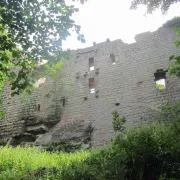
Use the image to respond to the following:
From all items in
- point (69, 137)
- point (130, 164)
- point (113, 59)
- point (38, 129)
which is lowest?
point (130, 164)

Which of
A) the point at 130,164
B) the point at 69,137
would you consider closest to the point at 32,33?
the point at 130,164

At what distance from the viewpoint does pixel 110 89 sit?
44.9 feet

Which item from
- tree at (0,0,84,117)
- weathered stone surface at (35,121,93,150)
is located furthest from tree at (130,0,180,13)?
weathered stone surface at (35,121,93,150)

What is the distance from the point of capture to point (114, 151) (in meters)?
7.22

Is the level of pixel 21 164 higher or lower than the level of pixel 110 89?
lower

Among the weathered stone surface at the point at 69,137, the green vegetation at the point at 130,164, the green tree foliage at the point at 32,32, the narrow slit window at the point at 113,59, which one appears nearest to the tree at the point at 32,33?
the green tree foliage at the point at 32,32

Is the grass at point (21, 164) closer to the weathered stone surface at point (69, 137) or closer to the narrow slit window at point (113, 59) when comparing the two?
the weathered stone surface at point (69, 137)

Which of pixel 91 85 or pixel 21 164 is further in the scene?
pixel 91 85

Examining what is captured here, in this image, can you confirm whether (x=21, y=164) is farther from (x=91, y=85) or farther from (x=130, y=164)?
(x=91, y=85)

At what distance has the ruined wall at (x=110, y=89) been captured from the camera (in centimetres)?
1247

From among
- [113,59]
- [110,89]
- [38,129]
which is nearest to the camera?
[110,89]

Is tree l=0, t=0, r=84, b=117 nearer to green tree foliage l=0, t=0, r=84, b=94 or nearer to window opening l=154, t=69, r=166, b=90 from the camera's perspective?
green tree foliage l=0, t=0, r=84, b=94

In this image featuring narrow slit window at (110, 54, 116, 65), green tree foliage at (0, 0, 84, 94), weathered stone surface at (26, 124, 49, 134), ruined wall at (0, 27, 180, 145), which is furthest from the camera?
narrow slit window at (110, 54, 116, 65)

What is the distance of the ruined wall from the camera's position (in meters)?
12.5
